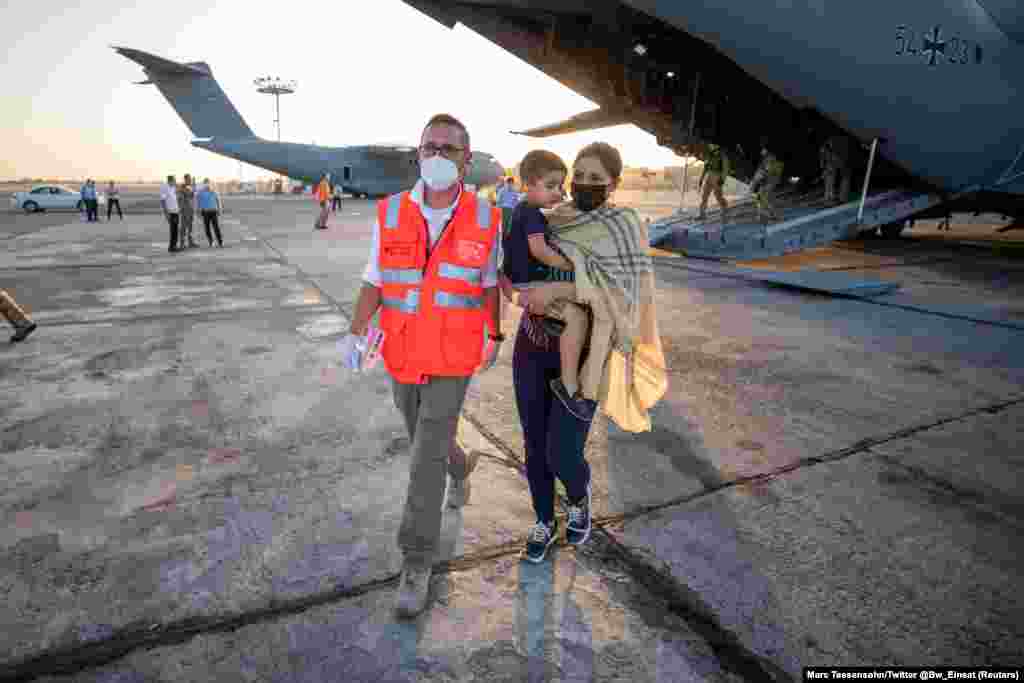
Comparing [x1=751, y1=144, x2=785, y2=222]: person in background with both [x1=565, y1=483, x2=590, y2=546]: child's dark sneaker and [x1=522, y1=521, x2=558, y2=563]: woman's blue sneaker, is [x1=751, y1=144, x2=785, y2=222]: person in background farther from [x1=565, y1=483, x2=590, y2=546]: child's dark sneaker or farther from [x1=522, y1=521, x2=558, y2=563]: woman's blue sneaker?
[x1=522, y1=521, x2=558, y2=563]: woman's blue sneaker

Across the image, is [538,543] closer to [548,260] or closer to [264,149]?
[548,260]

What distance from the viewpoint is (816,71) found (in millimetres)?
10945

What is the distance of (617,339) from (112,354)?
514cm

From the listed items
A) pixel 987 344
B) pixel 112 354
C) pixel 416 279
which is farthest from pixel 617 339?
pixel 987 344

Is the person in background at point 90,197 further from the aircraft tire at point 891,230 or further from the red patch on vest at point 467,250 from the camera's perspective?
the aircraft tire at point 891,230

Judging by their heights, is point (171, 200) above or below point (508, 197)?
below

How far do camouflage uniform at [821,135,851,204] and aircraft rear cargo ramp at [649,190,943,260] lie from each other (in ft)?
1.96

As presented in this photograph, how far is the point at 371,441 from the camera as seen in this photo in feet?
11.8

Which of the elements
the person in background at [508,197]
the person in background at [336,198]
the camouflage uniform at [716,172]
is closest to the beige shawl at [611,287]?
the camouflage uniform at [716,172]

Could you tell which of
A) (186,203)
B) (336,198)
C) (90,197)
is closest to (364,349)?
(186,203)

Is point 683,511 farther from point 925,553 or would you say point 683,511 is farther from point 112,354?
point 112,354

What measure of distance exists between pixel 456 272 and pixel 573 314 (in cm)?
51

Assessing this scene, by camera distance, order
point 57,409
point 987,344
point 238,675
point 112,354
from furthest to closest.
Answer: point 987,344 < point 112,354 < point 57,409 < point 238,675

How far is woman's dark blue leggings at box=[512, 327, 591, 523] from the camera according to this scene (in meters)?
2.38
